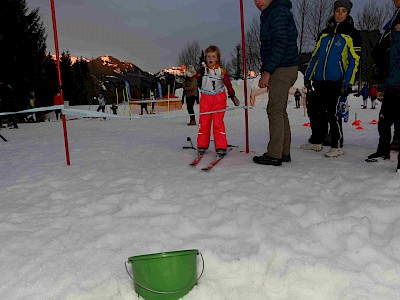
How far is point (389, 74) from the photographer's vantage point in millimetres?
4340

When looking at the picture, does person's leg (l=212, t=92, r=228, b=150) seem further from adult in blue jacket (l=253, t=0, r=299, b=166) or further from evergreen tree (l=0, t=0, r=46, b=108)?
evergreen tree (l=0, t=0, r=46, b=108)

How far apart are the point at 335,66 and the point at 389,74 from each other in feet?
2.58

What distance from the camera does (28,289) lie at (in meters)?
2.25

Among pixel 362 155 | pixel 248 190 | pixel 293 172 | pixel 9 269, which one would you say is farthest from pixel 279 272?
pixel 362 155

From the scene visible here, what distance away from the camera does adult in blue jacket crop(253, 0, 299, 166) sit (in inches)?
175

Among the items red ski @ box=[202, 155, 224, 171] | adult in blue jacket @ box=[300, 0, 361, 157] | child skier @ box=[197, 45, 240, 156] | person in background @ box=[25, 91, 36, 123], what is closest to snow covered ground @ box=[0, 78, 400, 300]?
red ski @ box=[202, 155, 224, 171]

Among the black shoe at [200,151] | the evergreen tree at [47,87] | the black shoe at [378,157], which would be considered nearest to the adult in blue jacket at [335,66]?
the black shoe at [378,157]

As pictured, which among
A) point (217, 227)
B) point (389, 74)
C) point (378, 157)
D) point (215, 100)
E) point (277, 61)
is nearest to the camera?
point (217, 227)

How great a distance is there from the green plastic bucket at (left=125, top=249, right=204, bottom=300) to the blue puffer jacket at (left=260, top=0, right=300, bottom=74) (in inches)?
125

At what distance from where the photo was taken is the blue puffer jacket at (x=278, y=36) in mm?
4426

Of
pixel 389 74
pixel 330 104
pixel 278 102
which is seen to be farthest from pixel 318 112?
pixel 389 74

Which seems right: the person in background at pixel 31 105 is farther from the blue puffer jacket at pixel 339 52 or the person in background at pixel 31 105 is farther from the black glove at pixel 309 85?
the blue puffer jacket at pixel 339 52

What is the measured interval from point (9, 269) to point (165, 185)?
1960 mm

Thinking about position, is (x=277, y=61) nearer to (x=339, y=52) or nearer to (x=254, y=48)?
(x=339, y=52)
